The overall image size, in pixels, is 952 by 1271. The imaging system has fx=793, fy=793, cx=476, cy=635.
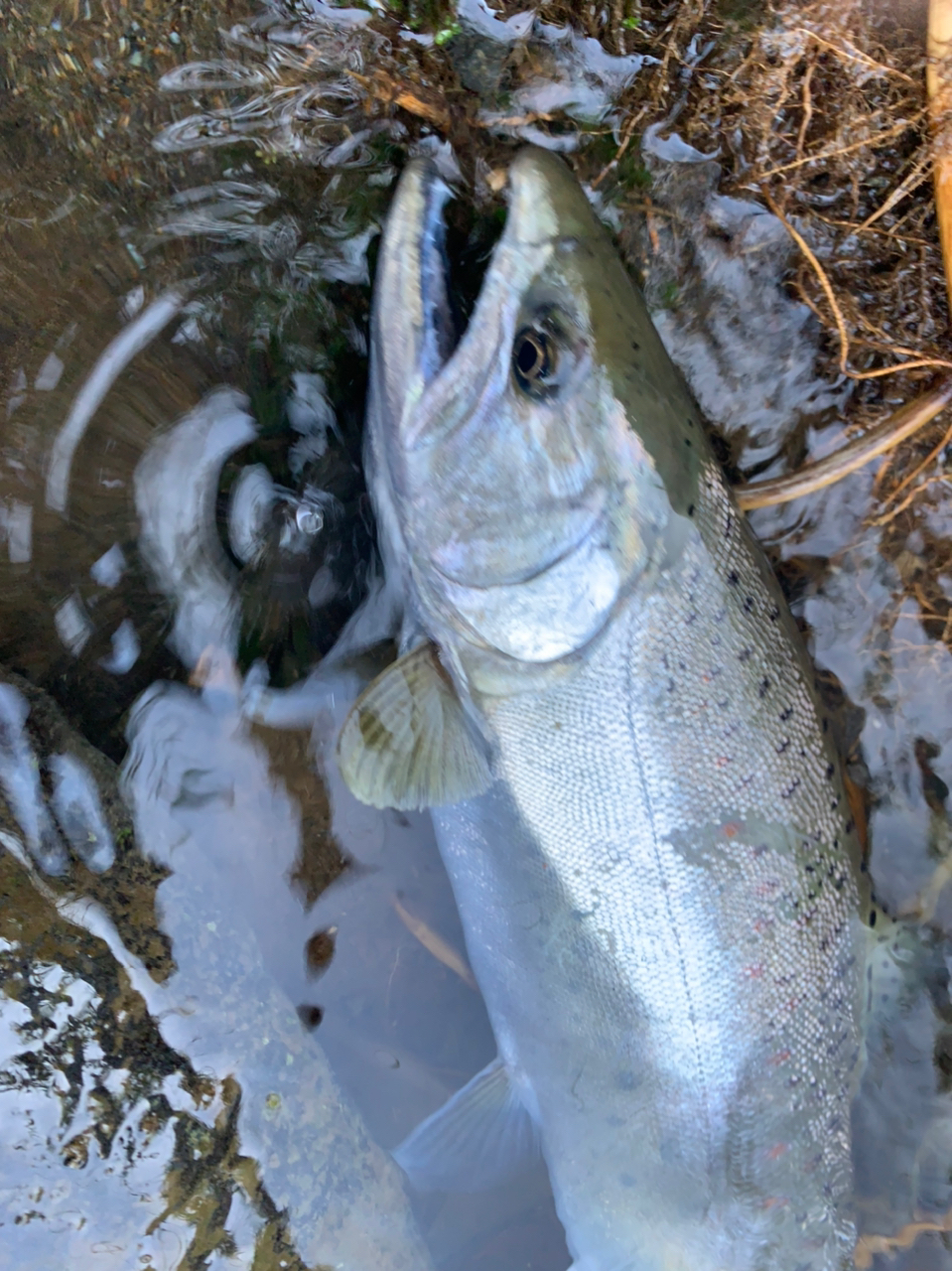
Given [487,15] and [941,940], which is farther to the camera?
[941,940]

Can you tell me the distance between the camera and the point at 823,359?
2270 mm

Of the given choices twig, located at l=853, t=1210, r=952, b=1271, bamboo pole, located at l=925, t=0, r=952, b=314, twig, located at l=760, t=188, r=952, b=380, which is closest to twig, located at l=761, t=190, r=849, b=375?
twig, located at l=760, t=188, r=952, b=380

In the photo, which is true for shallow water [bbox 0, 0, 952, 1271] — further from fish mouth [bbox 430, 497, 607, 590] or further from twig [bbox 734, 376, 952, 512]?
fish mouth [bbox 430, 497, 607, 590]

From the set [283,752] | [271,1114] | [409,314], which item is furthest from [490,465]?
[271,1114]

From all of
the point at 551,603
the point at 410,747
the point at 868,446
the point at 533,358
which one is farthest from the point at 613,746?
the point at 868,446

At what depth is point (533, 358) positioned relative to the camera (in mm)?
1577

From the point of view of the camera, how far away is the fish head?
157 cm

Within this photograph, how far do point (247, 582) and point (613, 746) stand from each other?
1.10m

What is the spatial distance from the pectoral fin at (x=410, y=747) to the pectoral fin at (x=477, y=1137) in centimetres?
84

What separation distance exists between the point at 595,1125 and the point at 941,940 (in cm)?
116

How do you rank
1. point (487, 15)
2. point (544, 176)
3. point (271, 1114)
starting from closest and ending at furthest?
point (544, 176)
point (487, 15)
point (271, 1114)

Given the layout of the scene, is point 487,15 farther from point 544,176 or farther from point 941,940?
point 941,940

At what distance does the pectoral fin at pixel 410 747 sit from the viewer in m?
1.84

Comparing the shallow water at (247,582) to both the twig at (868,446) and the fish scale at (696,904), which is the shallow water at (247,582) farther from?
the fish scale at (696,904)
